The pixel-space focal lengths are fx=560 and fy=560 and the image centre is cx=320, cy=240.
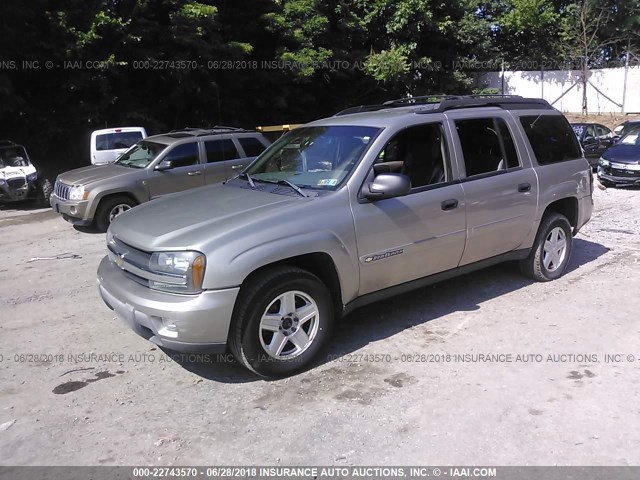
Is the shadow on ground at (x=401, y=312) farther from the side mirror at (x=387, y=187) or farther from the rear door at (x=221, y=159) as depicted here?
the rear door at (x=221, y=159)

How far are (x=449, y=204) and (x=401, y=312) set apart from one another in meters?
1.14

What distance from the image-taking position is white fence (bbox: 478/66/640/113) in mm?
26719

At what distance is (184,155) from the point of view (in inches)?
395

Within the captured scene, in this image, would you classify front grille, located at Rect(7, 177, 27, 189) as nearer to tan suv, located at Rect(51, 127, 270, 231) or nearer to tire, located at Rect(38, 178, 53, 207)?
tire, located at Rect(38, 178, 53, 207)

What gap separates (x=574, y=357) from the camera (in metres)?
4.27

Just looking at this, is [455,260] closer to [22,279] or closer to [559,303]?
[559,303]

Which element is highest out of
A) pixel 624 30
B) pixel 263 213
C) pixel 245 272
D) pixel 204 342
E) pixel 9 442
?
pixel 624 30

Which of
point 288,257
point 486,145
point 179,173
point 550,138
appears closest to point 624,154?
point 550,138

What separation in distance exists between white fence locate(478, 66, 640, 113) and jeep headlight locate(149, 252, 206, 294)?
28478 millimetres

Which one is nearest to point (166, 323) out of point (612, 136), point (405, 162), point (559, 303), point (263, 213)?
point (263, 213)

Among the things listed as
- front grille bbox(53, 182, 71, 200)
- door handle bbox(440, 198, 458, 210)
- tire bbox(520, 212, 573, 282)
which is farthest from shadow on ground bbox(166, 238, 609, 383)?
front grille bbox(53, 182, 71, 200)

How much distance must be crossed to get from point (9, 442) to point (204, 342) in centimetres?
127

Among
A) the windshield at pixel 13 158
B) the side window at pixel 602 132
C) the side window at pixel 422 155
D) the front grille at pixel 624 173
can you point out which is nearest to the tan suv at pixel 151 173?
the windshield at pixel 13 158

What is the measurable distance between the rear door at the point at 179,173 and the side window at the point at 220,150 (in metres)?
0.22
